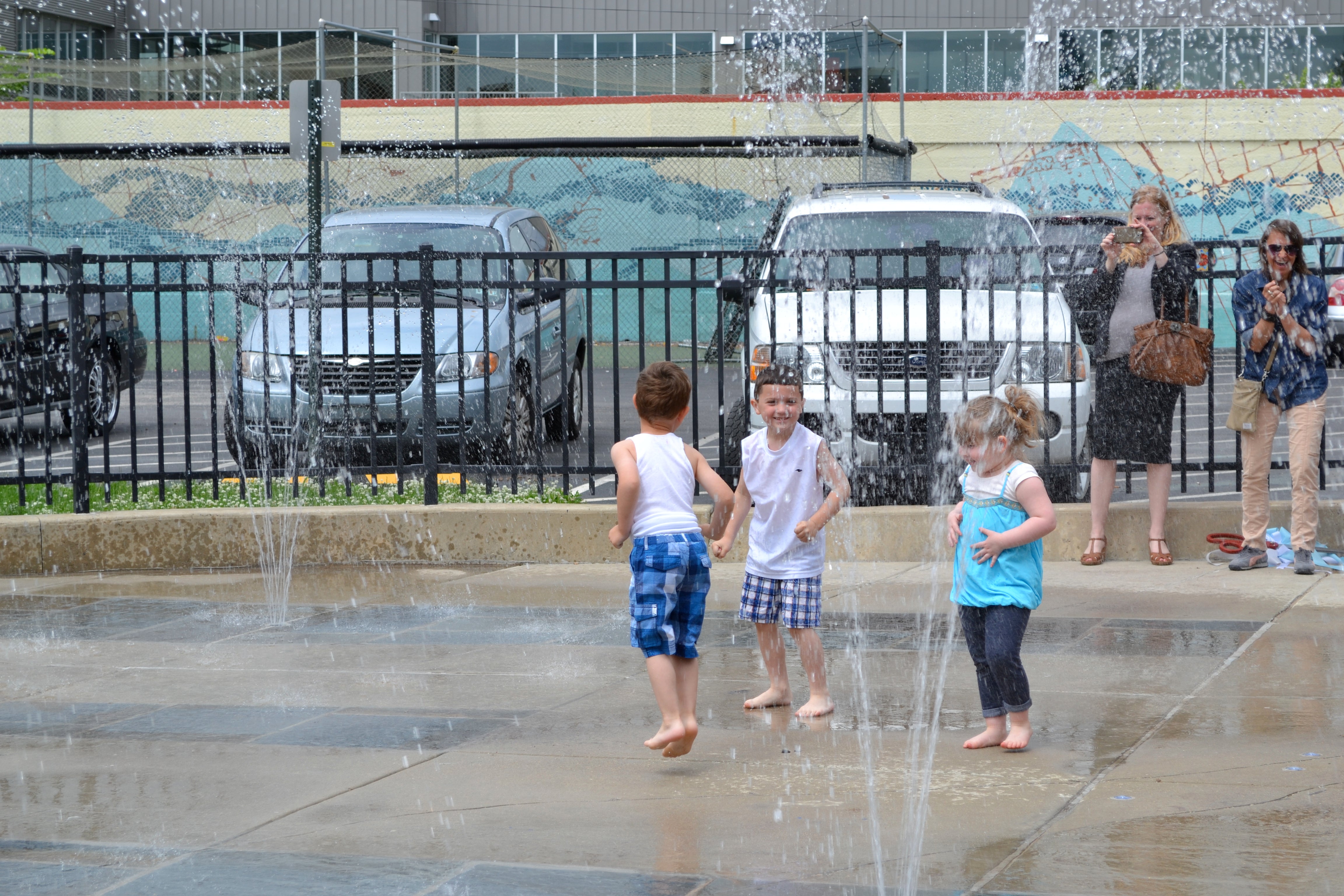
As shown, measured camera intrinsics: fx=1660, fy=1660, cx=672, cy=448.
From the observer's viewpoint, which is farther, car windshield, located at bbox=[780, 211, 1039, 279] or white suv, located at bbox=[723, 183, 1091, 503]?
car windshield, located at bbox=[780, 211, 1039, 279]

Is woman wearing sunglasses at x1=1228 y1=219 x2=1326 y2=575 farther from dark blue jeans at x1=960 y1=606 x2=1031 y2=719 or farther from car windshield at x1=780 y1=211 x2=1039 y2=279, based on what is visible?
dark blue jeans at x1=960 y1=606 x2=1031 y2=719

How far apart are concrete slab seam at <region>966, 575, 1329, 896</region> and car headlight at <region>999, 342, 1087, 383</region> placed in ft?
7.44

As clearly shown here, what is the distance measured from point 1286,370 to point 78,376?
6150 millimetres

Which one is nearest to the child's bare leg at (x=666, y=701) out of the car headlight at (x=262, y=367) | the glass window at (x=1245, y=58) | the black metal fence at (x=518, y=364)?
the black metal fence at (x=518, y=364)

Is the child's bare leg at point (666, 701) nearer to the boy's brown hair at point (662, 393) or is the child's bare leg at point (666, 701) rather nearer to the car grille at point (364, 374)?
the boy's brown hair at point (662, 393)

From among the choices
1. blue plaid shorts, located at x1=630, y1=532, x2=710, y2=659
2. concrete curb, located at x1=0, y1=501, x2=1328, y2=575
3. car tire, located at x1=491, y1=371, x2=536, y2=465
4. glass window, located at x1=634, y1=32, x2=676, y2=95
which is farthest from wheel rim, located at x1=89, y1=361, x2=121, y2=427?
glass window, located at x1=634, y1=32, x2=676, y2=95

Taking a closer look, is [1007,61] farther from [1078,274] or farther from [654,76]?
[1078,274]

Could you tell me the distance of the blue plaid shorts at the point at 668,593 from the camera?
494 cm

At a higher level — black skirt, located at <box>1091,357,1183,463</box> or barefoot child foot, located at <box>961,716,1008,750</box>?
black skirt, located at <box>1091,357,1183,463</box>

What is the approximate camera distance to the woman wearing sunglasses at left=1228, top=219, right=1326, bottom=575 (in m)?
7.65

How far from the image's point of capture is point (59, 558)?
873 cm

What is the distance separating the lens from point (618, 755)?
4977 mm

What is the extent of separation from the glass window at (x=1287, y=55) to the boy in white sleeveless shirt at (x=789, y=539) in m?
28.1

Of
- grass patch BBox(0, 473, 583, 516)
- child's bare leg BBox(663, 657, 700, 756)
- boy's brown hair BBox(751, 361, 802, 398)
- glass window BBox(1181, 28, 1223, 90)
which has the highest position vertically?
glass window BBox(1181, 28, 1223, 90)
